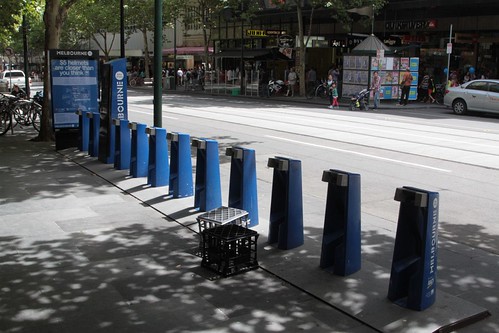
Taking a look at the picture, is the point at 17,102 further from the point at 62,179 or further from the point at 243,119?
the point at 62,179

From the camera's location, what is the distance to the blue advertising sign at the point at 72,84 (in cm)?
1294

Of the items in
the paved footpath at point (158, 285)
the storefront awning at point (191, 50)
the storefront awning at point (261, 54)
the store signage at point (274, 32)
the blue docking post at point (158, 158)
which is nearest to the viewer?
the paved footpath at point (158, 285)

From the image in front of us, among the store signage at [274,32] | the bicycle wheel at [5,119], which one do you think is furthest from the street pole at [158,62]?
the store signage at [274,32]

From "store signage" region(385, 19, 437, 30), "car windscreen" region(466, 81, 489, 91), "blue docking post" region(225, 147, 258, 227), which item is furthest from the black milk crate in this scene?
"store signage" region(385, 19, 437, 30)

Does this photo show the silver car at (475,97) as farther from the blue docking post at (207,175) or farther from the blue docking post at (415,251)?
the blue docking post at (415,251)

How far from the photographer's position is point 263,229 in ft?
22.4

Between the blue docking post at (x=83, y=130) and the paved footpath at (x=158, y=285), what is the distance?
4.85 meters

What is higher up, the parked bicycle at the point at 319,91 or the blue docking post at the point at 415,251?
the parked bicycle at the point at 319,91

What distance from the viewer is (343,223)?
5305 mm

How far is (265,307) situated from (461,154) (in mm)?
9479

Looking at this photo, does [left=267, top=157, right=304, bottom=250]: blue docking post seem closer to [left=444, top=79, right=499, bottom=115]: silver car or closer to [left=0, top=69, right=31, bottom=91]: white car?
[left=444, top=79, right=499, bottom=115]: silver car

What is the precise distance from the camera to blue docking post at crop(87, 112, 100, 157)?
11.9 meters

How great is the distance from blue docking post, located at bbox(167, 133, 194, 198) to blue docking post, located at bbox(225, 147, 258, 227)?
4.91ft

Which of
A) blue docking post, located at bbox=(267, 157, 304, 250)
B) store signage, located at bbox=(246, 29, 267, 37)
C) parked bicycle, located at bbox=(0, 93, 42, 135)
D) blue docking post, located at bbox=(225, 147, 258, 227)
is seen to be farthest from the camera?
store signage, located at bbox=(246, 29, 267, 37)
